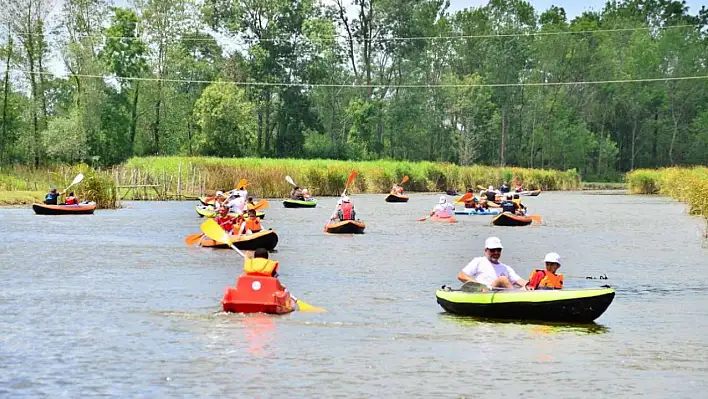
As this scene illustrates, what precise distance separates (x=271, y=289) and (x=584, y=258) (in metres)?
12.8

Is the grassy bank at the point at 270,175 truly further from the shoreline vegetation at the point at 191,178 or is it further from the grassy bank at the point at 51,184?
the grassy bank at the point at 51,184

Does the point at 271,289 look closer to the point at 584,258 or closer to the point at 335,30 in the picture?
the point at 584,258

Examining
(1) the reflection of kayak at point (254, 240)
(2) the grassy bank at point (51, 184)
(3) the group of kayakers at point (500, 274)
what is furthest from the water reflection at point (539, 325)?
(2) the grassy bank at point (51, 184)

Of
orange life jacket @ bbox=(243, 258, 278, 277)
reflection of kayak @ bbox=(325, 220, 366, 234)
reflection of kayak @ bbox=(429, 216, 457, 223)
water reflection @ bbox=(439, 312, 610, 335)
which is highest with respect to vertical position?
orange life jacket @ bbox=(243, 258, 278, 277)

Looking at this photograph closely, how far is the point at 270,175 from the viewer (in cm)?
5525

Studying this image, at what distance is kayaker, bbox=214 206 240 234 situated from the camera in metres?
27.7

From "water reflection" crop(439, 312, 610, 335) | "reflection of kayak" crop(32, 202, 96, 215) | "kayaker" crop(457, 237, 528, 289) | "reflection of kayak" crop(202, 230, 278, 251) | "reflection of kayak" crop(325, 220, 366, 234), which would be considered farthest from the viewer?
"reflection of kayak" crop(32, 202, 96, 215)

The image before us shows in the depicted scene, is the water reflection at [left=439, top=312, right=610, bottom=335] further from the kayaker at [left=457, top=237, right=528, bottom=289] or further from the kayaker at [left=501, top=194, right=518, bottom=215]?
the kayaker at [left=501, top=194, right=518, bottom=215]

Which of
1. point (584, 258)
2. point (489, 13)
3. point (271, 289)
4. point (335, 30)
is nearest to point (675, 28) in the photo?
point (489, 13)

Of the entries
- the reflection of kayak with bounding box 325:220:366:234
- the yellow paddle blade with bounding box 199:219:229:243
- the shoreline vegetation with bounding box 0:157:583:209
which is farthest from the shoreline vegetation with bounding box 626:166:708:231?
the yellow paddle blade with bounding box 199:219:229:243

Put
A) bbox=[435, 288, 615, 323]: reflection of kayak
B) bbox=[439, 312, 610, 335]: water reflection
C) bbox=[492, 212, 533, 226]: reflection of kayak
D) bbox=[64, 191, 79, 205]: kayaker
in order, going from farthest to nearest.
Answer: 1. bbox=[64, 191, 79, 205]: kayaker
2. bbox=[492, 212, 533, 226]: reflection of kayak
3. bbox=[439, 312, 610, 335]: water reflection
4. bbox=[435, 288, 615, 323]: reflection of kayak

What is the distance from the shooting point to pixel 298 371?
43.4ft

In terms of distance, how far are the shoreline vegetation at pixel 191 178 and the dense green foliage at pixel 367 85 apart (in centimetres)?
976

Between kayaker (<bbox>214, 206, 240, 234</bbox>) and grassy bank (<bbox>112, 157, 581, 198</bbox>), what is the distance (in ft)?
81.2
